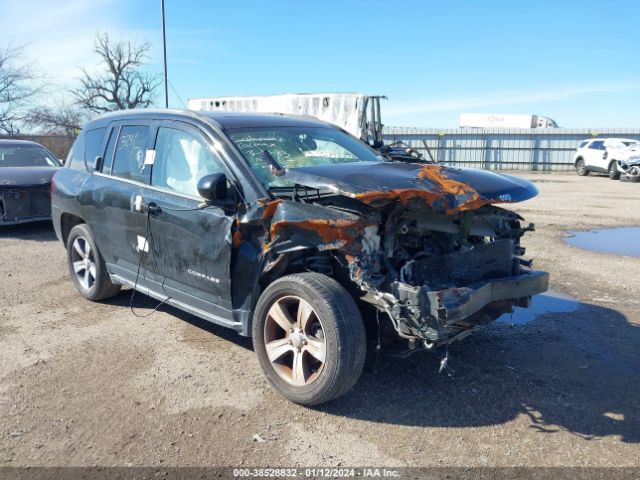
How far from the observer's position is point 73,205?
5617 millimetres

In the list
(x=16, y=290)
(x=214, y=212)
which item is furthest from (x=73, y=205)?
(x=214, y=212)

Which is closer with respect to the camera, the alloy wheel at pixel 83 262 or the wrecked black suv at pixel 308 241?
the wrecked black suv at pixel 308 241

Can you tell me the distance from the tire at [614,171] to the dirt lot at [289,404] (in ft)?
65.2

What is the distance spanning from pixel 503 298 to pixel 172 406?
2.27m

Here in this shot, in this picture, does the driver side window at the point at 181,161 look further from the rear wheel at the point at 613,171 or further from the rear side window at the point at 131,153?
the rear wheel at the point at 613,171

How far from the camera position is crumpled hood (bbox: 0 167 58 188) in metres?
9.13

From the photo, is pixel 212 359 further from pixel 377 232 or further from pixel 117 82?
pixel 117 82

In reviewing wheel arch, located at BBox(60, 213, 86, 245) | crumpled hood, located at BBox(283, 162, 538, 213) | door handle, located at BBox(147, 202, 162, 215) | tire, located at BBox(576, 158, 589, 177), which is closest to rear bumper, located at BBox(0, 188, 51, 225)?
wheel arch, located at BBox(60, 213, 86, 245)

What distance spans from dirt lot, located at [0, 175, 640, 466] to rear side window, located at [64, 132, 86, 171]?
145 centimetres

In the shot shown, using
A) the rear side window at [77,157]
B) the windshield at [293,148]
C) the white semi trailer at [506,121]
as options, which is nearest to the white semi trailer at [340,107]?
the rear side window at [77,157]

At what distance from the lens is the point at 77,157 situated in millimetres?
5820

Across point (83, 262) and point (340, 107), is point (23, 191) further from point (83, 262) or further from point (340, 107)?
point (340, 107)

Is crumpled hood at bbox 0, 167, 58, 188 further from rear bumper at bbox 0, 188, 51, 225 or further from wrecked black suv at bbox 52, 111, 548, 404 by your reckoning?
wrecked black suv at bbox 52, 111, 548, 404

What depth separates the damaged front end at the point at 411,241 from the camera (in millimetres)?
3277
